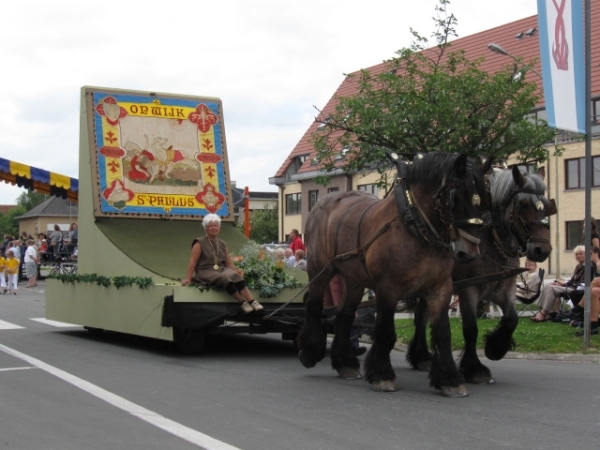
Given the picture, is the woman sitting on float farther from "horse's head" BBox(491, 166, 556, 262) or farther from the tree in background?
the tree in background

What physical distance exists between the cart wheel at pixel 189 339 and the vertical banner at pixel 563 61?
16.7 ft

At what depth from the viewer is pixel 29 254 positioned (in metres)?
33.7

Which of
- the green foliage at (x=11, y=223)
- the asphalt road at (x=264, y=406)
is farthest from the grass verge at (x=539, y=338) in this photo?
the green foliage at (x=11, y=223)

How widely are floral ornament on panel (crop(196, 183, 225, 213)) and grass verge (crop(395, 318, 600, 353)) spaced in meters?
3.54

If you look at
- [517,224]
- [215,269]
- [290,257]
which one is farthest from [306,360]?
[290,257]

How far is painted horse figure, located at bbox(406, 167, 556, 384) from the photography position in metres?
9.38

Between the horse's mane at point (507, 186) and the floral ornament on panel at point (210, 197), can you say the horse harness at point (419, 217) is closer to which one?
the horse's mane at point (507, 186)

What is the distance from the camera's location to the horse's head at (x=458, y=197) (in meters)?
8.43

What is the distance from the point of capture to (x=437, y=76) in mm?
18078

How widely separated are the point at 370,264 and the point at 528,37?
1691 inches

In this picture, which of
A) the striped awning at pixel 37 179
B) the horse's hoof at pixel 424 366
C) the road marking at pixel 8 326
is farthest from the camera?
the striped awning at pixel 37 179

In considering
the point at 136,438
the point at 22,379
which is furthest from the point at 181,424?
the point at 22,379

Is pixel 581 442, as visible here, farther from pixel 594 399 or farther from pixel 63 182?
pixel 63 182

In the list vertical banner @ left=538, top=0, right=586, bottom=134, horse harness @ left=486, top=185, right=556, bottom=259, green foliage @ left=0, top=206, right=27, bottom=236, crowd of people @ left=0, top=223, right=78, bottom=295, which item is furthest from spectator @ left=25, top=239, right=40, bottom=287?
green foliage @ left=0, top=206, right=27, bottom=236
